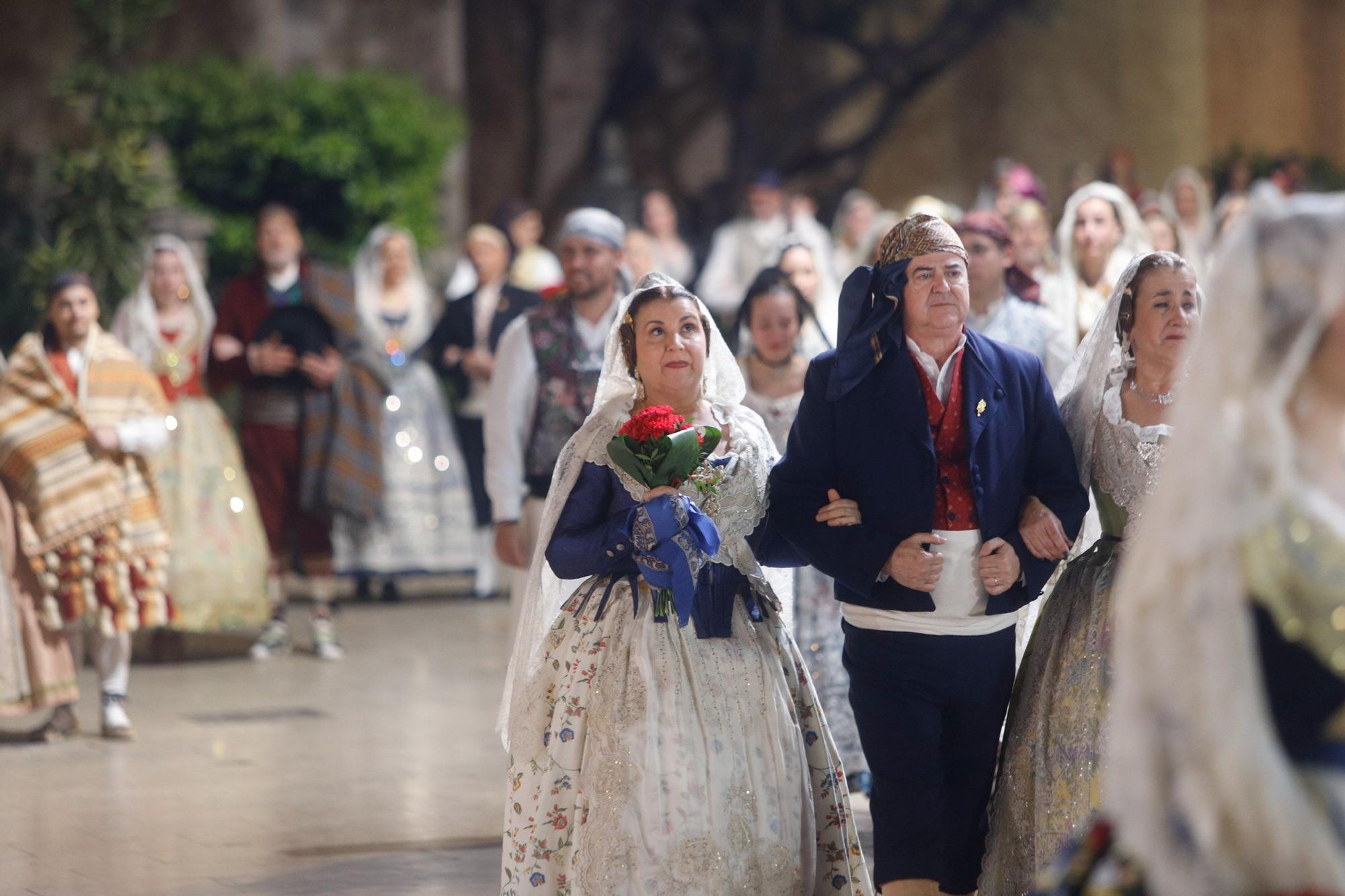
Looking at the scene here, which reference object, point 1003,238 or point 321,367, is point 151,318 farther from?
point 1003,238

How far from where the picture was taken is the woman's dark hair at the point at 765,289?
6.82 meters

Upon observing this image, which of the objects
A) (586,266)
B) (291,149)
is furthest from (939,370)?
(291,149)

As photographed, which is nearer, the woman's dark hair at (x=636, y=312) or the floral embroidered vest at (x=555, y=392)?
the woman's dark hair at (x=636, y=312)

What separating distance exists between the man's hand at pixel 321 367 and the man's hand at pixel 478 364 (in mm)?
1478

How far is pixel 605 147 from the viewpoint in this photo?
15867 mm

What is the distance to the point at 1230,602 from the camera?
8.98 feet

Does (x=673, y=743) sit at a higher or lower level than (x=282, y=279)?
lower

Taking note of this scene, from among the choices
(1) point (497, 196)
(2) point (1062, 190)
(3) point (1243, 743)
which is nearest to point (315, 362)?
(3) point (1243, 743)

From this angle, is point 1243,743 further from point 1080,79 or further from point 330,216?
point 1080,79

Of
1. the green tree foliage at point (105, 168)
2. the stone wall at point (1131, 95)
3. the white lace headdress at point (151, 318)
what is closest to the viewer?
the white lace headdress at point (151, 318)

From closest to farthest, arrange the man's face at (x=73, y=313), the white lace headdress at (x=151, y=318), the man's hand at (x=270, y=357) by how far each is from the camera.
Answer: the man's face at (x=73, y=313)
the white lace headdress at (x=151, y=318)
the man's hand at (x=270, y=357)

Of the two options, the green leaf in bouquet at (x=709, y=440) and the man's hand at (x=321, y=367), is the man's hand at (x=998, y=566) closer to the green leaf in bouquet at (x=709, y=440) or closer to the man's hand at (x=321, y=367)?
Answer: the green leaf in bouquet at (x=709, y=440)

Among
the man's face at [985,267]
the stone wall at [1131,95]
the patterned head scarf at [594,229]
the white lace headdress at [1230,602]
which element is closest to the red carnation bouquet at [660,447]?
the white lace headdress at [1230,602]

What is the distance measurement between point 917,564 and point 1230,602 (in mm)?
1915
